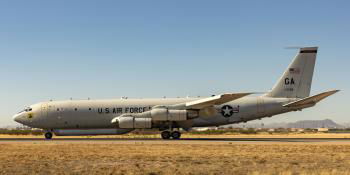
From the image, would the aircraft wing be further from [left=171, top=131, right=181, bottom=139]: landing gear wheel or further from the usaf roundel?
[left=171, top=131, right=181, bottom=139]: landing gear wheel

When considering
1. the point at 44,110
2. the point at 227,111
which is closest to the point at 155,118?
the point at 227,111

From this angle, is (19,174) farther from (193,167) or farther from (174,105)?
(174,105)

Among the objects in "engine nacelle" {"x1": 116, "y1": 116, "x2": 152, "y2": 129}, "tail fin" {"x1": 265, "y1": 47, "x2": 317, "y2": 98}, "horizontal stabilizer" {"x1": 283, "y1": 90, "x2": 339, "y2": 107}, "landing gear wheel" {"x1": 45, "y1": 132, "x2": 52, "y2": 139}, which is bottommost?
"landing gear wheel" {"x1": 45, "y1": 132, "x2": 52, "y2": 139}

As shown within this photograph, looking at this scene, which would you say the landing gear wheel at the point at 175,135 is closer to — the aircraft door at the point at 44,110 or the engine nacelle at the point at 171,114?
the engine nacelle at the point at 171,114

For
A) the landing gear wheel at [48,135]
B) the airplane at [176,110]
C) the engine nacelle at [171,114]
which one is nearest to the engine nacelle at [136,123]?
the airplane at [176,110]

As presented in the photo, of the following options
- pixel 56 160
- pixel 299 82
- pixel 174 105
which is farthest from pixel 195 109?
pixel 56 160

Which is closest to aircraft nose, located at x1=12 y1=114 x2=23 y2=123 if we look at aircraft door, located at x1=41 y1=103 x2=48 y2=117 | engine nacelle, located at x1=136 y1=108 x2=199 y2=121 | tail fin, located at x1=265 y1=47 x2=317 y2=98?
aircraft door, located at x1=41 y1=103 x2=48 y2=117

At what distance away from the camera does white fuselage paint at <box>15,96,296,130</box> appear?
39188 millimetres

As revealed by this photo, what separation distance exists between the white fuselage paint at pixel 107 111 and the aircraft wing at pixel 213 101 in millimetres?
1750

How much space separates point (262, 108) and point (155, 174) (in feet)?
87.9

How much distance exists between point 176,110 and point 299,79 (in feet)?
41.4

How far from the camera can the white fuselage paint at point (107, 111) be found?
129ft

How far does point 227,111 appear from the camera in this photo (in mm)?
39219

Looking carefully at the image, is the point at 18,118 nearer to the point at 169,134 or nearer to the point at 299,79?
the point at 169,134
